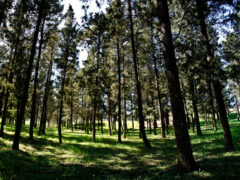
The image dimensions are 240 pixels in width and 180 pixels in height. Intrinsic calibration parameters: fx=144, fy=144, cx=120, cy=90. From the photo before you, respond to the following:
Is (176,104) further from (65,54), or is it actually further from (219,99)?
(65,54)

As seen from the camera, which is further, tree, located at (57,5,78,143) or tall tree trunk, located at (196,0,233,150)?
tree, located at (57,5,78,143)

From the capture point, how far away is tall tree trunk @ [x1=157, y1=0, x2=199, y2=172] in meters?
5.62

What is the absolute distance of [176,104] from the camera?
602 cm

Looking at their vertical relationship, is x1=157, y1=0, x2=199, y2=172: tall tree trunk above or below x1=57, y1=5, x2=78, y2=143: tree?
below

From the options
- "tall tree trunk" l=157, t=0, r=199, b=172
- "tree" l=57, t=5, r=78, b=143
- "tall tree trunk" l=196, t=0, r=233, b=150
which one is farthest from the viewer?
"tree" l=57, t=5, r=78, b=143

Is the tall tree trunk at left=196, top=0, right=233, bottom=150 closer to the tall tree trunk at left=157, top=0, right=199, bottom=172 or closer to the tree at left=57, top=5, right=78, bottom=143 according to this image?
the tall tree trunk at left=157, top=0, right=199, bottom=172

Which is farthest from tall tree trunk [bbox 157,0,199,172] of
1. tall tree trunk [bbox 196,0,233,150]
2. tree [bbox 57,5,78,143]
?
tree [bbox 57,5,78,143]

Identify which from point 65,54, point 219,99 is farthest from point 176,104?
point 65,54

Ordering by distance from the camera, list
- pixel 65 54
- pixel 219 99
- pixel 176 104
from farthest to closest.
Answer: pixel 65 54 → pixel 219 99 → pixel 176 104

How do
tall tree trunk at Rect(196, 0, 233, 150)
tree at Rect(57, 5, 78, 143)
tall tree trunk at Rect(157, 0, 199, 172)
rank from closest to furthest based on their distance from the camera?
tall tree trunk at Rect(157, 0, 199, 172)
tall tree trunk at Rect(196, 0, 233, 150)
tree at Rect(57, 5, 78, 143)

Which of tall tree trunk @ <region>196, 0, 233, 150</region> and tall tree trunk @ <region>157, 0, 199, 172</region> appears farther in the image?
tall tree trunk @ <region>196, 0, 233, 150</region>

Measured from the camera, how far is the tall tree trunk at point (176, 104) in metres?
5.62

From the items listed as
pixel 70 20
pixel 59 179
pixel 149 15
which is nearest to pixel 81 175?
pixel 59 179

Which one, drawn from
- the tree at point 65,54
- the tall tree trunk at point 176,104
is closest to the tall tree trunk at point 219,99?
the tall tree trunk at point 176,104
